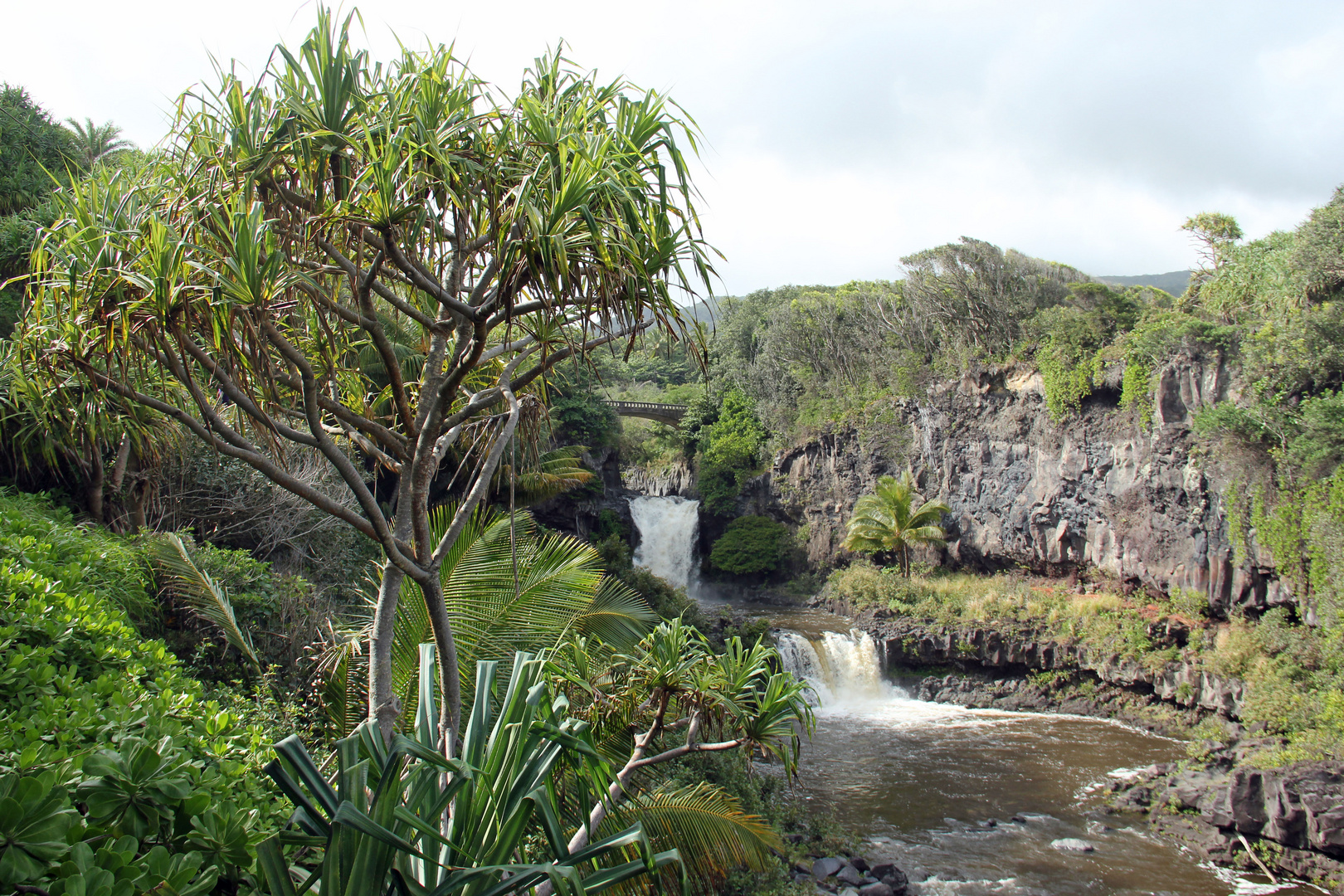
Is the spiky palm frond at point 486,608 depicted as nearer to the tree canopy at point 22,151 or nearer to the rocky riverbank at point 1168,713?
the rocky riverbank at point 1168,713

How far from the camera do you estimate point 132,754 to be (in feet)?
5.81

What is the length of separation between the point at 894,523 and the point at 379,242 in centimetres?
1790

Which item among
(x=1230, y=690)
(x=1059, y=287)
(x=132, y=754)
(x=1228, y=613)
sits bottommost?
(x=1230, y=690)

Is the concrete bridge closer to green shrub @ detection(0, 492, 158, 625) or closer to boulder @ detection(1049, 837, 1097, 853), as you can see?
boulder @ detection(1049, 837, 1097, 853)

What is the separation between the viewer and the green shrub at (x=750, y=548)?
22656 millimetres

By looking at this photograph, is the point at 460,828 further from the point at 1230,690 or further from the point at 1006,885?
the point at 1230,690

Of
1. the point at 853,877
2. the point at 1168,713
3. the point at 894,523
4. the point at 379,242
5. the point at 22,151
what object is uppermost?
the point at 22,151

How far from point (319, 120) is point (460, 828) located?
2479 mm

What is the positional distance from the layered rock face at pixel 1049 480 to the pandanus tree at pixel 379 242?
45.4 feet

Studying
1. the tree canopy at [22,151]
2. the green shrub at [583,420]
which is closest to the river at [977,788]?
the green shrub at [583,420]

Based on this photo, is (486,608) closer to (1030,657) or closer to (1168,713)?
(1168,713)

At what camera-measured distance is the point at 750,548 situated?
74.8 ft

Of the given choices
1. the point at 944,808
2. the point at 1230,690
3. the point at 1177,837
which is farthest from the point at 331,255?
the point at 1230,690

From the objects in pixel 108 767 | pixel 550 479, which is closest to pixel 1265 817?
pixel 108 767
